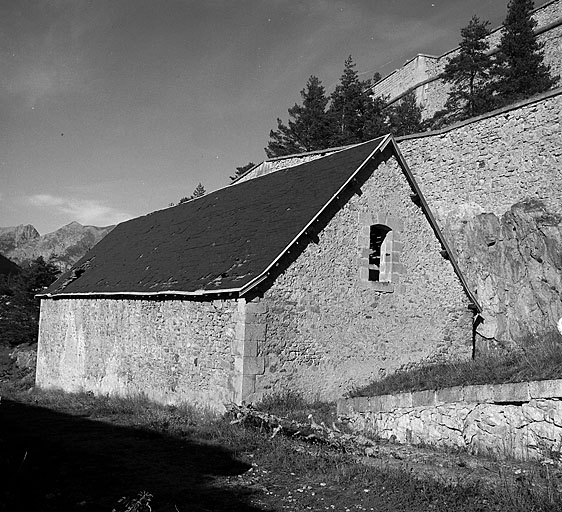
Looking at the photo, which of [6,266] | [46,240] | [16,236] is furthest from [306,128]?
[16,236]

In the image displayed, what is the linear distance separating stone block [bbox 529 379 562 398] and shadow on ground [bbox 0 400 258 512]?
3692mm

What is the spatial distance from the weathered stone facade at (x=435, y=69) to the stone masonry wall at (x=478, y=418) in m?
20.8

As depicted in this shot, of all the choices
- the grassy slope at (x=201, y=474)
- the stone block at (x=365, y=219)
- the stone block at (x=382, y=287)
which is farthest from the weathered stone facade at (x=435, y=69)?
the grassy slope at (x=201, y=474)

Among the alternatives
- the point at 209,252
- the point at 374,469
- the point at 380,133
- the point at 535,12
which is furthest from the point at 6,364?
the point at 535,12

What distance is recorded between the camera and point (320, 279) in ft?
36.7

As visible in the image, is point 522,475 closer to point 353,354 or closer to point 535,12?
point 353,354

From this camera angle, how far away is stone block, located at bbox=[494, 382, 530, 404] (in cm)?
676

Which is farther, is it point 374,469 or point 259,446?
point 259,446

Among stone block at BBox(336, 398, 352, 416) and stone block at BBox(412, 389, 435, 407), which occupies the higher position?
stone block at BBox(412, 389, 435, 407)

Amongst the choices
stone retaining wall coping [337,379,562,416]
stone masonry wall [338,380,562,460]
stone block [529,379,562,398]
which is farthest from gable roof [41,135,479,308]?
stone block [529,379,562,398]

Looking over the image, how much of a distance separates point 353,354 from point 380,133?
666 inches

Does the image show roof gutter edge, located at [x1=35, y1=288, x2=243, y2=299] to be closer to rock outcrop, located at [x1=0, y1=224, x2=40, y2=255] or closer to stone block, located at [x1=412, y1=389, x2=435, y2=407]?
stone block, located at [x1=412, y1=389, x2=435, y2=407]

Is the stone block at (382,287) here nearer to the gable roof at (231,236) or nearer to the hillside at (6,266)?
the gable roof at (231,236)

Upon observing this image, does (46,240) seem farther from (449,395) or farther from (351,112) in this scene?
(449,395)
